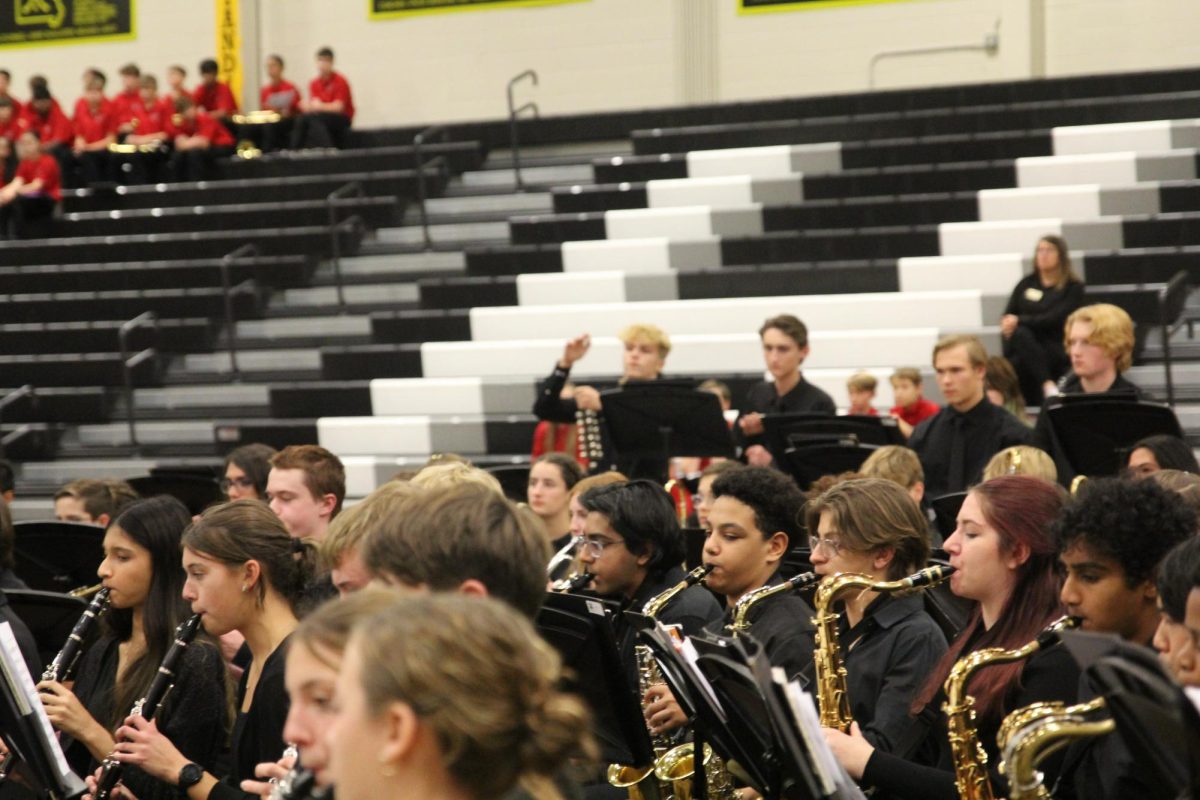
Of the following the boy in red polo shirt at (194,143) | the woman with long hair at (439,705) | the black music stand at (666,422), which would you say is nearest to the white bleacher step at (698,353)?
the black music stand at (666,422)

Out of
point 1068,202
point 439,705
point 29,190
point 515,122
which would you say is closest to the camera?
point 439,705

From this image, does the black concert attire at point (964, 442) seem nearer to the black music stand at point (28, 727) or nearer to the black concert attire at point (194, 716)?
the black concert attire at point (194, 716)

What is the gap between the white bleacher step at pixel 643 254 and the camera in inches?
433

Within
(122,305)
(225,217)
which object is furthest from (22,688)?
A: (225,217)

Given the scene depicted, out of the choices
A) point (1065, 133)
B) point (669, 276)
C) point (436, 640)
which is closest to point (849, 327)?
point (669, 276)

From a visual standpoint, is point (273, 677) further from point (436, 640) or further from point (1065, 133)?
point (1065, 133)

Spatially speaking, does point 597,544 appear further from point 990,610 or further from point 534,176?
point 534,176

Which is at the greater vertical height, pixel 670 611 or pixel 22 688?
pixel 22 688

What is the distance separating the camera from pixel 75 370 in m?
12.0

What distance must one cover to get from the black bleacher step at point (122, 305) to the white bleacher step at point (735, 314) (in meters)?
2.22

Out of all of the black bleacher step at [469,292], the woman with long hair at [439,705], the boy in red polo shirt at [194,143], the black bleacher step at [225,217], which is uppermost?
the boy in red polo shirt at [194,143]

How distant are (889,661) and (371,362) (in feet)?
26.0

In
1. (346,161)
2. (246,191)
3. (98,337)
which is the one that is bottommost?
(98,337)

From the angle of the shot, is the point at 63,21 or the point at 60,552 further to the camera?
the point at 63,21
